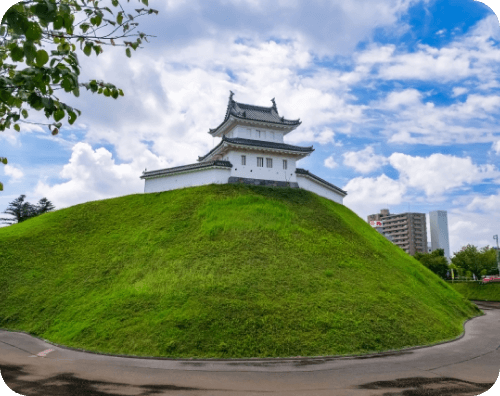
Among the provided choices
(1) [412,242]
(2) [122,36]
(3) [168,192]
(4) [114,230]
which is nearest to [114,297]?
(4) [114,230]

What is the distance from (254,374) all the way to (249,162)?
20.9 m

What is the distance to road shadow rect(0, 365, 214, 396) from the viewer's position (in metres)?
8.92

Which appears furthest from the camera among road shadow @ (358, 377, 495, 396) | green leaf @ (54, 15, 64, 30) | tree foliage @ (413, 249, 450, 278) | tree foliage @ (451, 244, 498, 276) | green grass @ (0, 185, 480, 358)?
tree foliage @ (413, 249, 450, 278)

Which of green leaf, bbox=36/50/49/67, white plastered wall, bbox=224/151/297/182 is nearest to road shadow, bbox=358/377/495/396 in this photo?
green leaf, bbox=36/50/49/67

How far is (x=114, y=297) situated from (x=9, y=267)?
11.0 m

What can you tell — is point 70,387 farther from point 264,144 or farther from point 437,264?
point 437,264

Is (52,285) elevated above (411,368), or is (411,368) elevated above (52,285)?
(52,285)

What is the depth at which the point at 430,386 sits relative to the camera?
965 cm

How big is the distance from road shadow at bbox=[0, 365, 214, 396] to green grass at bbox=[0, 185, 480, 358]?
3.54 metres

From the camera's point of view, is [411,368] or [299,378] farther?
[411,368]

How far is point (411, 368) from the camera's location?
1163 centimetres

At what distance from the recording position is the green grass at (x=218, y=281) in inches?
568

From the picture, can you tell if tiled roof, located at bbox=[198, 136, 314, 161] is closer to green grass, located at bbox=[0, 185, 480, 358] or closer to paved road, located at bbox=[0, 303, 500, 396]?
green grass, located at bbox=[0, 185, 480, 358]

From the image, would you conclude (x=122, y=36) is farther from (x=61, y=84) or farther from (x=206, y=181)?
(x=206, y=181)
